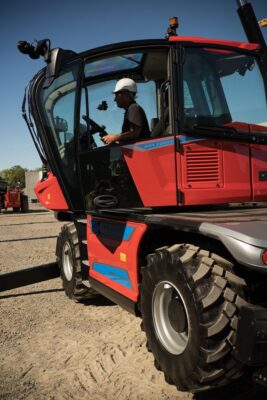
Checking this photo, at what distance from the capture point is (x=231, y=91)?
378 centimetres

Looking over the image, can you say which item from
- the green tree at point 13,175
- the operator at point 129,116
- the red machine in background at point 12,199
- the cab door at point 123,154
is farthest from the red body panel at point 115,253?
the green tree at point 13,175

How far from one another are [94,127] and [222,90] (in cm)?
129

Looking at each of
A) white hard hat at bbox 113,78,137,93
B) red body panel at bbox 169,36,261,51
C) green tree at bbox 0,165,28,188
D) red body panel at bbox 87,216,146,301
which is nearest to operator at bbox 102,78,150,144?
white hard hat at bbox 113,78,137,93

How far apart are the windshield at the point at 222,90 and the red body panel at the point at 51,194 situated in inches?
80.6

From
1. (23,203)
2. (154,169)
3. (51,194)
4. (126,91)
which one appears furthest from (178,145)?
(23,203)

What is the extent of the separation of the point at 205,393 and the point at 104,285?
5.22 feet

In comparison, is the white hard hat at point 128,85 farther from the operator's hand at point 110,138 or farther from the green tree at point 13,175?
the green tree at point 13,175

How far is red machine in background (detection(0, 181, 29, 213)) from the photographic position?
23844 millimetres

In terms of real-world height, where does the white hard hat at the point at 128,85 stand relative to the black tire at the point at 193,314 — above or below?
above

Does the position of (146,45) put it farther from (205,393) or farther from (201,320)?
(205,393)

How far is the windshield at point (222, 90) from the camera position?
3484 millimetres

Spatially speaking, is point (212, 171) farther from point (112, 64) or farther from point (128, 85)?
point (112, 64)

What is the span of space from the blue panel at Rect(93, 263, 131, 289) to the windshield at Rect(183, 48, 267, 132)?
1.46 meters

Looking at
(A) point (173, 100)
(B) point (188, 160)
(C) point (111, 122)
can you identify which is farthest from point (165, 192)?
(C) point (111, 122)
